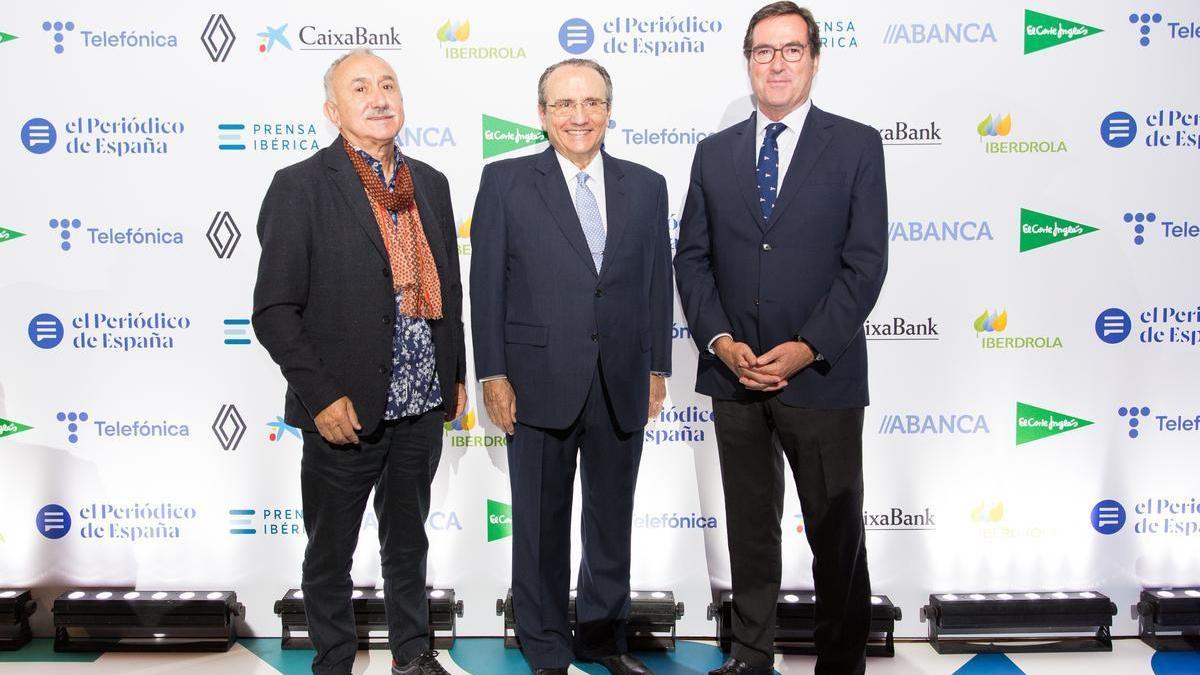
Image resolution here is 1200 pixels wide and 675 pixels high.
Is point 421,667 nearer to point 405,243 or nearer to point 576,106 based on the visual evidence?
point 405,243

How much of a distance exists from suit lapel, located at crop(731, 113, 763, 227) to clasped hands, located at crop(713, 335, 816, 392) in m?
0.37

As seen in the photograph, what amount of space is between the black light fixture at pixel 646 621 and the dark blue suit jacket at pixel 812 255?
1049 mm

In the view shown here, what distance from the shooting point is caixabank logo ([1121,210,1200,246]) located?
3.43 metres

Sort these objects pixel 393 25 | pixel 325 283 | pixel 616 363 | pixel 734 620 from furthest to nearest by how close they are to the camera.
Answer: pixel 393 25 < pixel 734 620 < pixel 616 363 < pixel 325 283

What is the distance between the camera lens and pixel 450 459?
11.6 feet

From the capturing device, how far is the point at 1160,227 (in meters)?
3.43

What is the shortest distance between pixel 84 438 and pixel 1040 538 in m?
3.66

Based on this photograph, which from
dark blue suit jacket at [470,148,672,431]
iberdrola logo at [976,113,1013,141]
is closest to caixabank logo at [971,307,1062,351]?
iberdrola logo at [976,113,1013,141]

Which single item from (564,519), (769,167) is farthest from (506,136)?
(564,519)

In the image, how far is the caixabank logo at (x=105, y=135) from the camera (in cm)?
336

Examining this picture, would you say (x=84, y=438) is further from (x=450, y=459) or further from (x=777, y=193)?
(x=777, y=193)

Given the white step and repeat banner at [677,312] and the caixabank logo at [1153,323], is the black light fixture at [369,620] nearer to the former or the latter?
the white step and repeat banner at [677,312]

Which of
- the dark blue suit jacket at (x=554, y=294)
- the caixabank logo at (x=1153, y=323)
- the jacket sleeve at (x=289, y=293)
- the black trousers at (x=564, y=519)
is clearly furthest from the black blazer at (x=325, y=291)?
the caixabank logo at (x=1153, y=323)

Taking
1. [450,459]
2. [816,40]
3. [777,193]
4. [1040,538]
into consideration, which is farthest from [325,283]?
[1040,538]
